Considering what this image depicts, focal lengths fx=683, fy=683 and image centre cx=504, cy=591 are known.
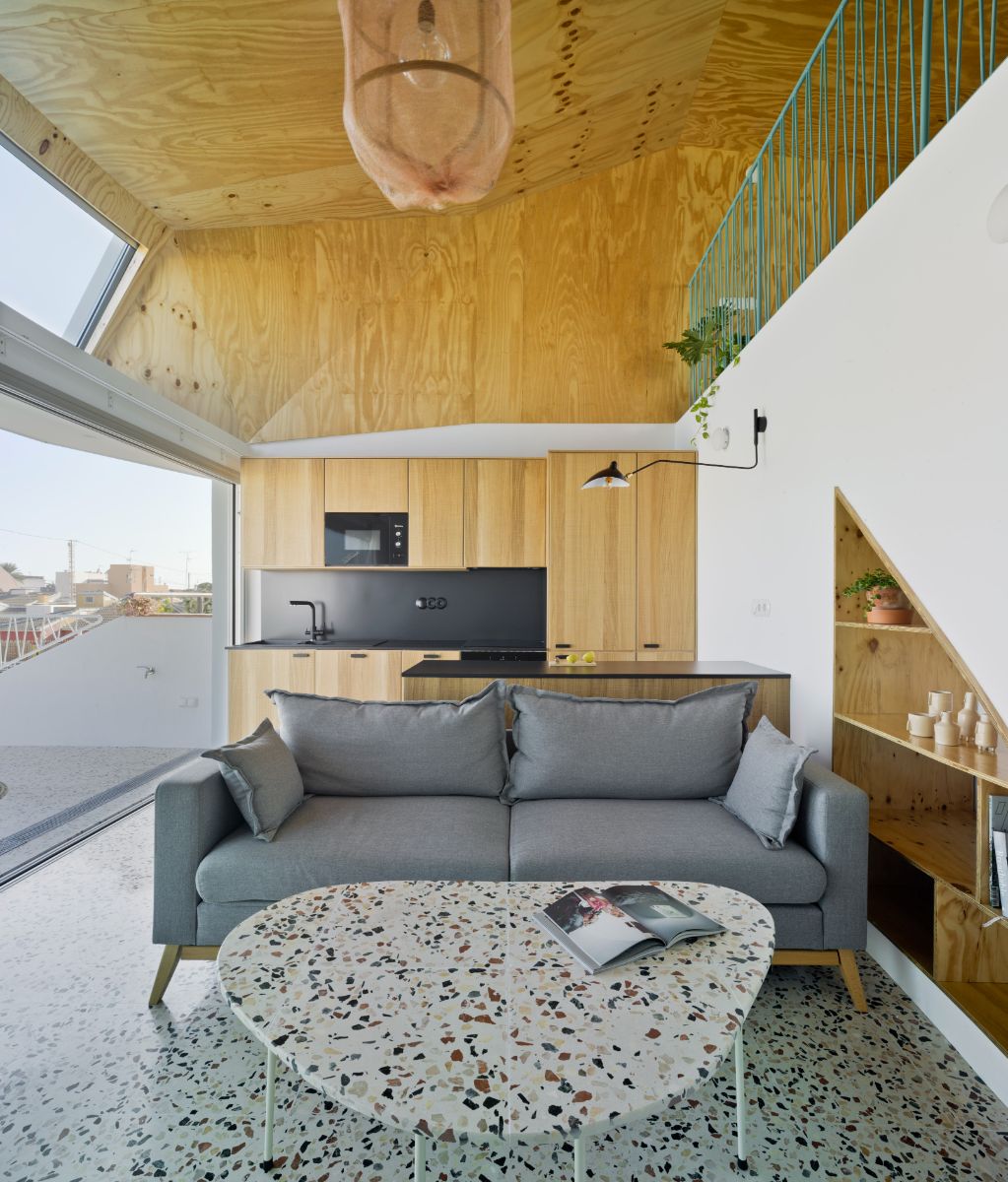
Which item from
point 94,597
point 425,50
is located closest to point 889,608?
point 425,50

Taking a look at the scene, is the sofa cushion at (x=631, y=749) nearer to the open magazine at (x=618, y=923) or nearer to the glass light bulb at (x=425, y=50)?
the open magazine at (x=618, y=923)

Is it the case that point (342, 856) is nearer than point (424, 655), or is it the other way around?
point (342, 856)

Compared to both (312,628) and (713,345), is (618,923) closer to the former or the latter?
(713,345)

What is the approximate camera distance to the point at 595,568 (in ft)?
15.2

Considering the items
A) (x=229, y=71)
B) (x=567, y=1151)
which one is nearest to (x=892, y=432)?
(x=567, y=1151)

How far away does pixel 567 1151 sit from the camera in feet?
4.96

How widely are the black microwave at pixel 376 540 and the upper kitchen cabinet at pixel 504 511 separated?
0.47 meters

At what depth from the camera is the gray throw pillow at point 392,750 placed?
8.44ft

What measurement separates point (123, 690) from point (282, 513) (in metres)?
1.81

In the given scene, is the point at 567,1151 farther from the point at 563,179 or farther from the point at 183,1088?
the point at 563,179

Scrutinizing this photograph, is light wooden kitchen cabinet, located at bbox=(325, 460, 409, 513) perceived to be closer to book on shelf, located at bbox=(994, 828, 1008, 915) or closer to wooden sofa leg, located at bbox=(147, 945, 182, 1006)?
wooden sofa leg, located at bbox=(147, 945, 182, 1006)

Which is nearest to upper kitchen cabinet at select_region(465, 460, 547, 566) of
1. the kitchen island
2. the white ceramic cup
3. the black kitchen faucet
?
the black kitchen faucet

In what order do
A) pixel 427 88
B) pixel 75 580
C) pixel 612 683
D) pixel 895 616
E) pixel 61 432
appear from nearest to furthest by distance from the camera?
pixel 427 88 → pixel 895 616 → pixel 612 683 → pixel 61 432 → pixel 75 580

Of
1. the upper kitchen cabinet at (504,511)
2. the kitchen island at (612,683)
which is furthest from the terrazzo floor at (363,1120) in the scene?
the upper kitchen cabinet at (504,511)
